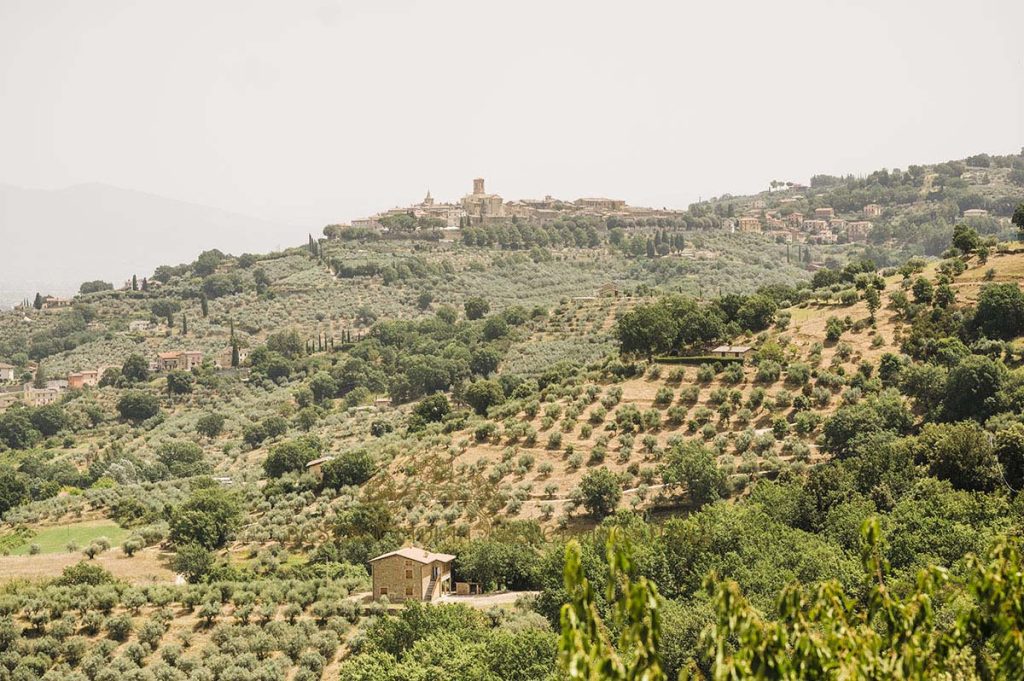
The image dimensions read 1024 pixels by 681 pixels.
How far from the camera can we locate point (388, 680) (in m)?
22.8

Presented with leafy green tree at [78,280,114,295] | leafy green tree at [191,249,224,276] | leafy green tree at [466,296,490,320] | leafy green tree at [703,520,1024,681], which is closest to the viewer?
leafy green tree at [703,520,1024,681]

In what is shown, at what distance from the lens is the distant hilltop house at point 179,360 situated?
92250 millimetres

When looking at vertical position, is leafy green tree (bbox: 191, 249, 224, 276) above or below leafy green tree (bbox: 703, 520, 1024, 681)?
below

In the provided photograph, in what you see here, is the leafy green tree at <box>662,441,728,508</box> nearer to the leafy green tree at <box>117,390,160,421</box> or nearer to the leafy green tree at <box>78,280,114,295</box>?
the leafy green tree at <box>117,390,160,421</box>

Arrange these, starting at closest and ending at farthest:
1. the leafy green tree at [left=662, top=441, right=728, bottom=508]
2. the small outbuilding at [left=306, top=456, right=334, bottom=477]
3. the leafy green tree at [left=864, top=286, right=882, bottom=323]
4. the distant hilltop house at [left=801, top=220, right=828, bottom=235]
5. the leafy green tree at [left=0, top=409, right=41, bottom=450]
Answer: the leafy green tree at [left=662, top=441, right=728, bottom=508] → the small outbuilding at [left=306, top=456, right=334, bottom=477] → the leafy green tree at [left=864, top=286, right=882, bottom=323] → the leafy green tree at [left=0, top=409, right=41, bottom=450] → the distant hilltop house at [left=801, top=220, right=828, bottom=235]

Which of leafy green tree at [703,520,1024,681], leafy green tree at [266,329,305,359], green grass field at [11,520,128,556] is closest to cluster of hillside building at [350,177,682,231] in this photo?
leafy green tree at [266,329,305,359]

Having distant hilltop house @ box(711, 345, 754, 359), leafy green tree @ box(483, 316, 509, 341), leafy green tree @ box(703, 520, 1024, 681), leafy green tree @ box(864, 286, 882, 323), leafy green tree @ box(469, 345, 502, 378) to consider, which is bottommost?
leafy green tree @ box(469, 345, 502, 378)

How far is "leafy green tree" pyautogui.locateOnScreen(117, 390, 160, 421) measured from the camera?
256 ft

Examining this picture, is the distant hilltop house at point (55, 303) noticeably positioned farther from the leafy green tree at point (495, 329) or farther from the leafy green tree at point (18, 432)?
the leafy green tree at point (495, 329)

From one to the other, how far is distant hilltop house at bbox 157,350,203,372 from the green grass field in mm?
44791

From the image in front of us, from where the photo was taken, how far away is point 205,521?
42188mm

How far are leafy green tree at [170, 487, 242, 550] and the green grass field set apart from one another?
3276 millimetres

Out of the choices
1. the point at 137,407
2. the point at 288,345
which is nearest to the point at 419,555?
the point at 137,407

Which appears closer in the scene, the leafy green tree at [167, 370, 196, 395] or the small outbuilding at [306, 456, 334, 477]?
the small outbuilding at [306, 456, 334, 477]
